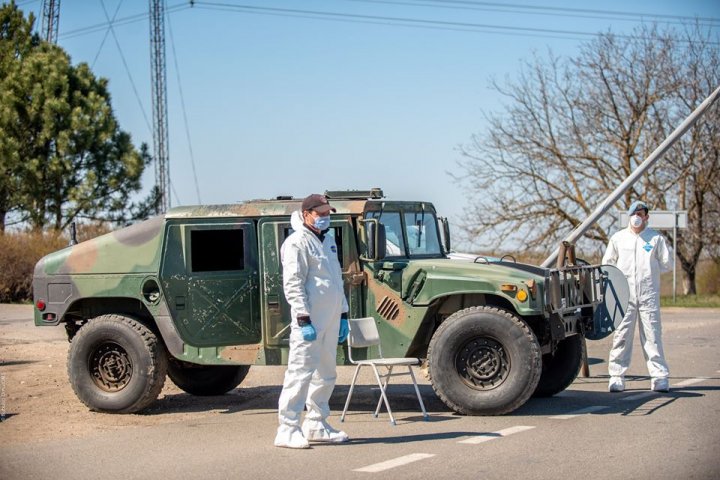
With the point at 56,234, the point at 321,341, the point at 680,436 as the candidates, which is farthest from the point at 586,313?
the point at 56,234

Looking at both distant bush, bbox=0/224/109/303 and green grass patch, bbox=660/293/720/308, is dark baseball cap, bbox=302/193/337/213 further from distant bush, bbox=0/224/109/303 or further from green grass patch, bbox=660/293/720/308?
green grass patch, bbox=660/293/720/308

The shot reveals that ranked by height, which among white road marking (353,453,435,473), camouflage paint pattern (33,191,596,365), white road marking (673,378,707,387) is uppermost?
camouflage paint pattern (33,191,596,365)

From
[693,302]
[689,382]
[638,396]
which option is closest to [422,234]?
[638,396]

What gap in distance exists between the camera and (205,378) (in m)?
12.7

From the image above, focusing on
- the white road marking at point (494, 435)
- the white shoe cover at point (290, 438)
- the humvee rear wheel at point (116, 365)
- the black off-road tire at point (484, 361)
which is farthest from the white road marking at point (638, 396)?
the humvee rear wheel at point (116, 365)

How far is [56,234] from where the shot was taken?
3512cm

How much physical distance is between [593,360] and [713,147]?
2272 centimetres

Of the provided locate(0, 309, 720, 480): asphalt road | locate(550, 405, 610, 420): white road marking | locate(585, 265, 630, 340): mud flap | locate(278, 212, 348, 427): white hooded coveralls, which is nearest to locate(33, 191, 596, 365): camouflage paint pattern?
locate(0, 309, 720, 480): asphalt road

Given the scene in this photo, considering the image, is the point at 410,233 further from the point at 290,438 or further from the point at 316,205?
the point at 290,438

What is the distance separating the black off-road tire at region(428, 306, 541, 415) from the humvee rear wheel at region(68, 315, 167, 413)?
280 cm

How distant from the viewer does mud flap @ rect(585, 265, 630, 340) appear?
1204 centimetres

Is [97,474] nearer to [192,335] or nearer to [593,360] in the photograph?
[192,335]

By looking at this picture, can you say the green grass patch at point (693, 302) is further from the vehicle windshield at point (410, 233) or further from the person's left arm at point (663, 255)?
the vehicle windshield at point (410, 233)

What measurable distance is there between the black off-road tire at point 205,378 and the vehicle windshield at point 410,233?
250cm
